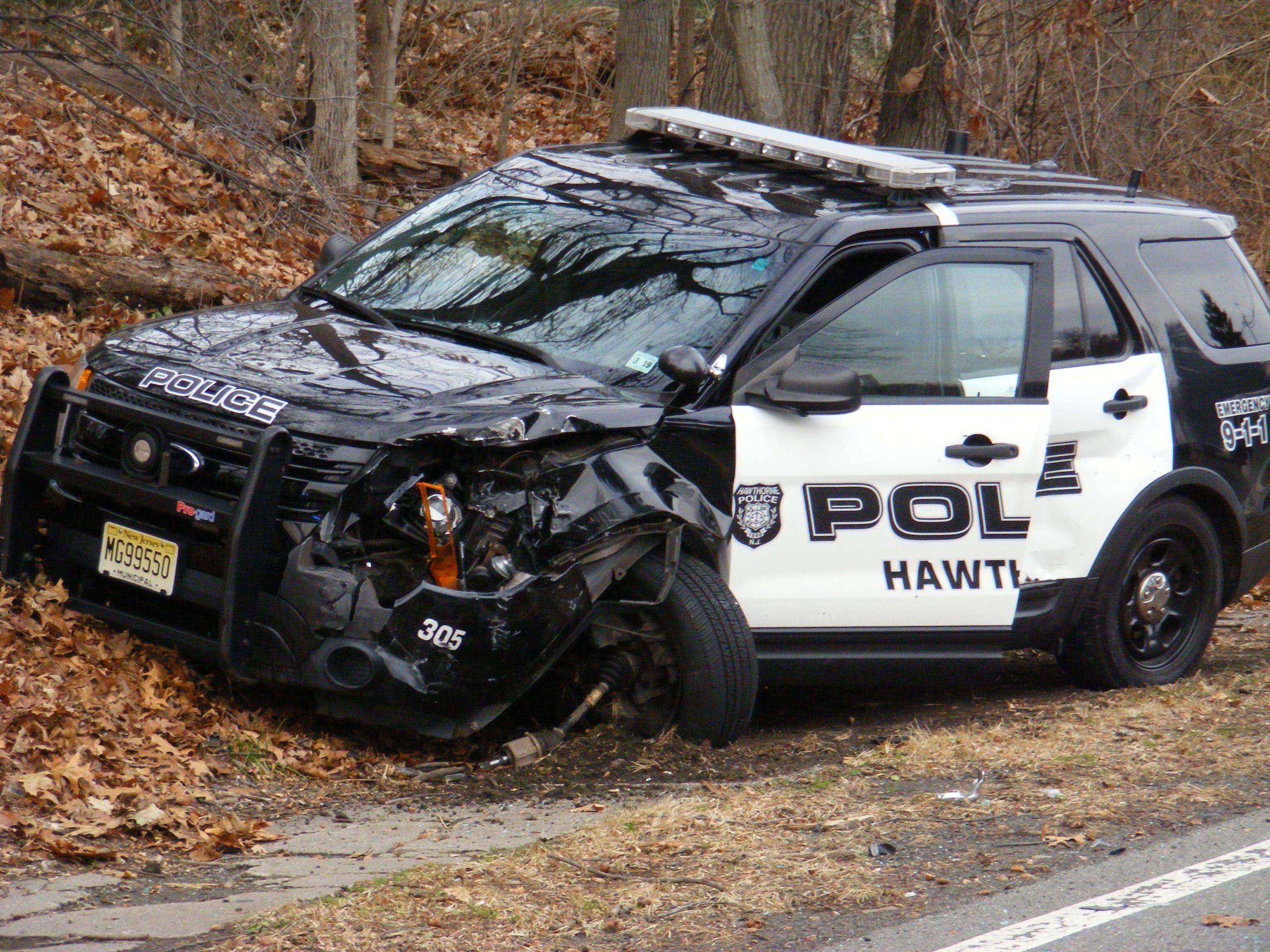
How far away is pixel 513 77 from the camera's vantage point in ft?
51.1

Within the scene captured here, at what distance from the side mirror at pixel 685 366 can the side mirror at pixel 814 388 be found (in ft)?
0.88

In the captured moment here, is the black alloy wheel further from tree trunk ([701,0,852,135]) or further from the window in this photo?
tree trunk ([701,0,852,135])

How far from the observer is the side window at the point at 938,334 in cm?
562

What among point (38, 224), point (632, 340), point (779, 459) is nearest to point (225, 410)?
point (632, 340)

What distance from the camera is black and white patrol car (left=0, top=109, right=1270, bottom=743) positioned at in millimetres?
4805

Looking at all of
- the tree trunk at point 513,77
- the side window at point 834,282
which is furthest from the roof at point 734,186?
the tree trunk at point 513,77

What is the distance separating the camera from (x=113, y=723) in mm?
4871

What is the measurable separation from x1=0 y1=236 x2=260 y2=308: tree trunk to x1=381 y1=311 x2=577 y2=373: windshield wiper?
146 inches

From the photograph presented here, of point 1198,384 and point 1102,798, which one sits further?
point 1198,384

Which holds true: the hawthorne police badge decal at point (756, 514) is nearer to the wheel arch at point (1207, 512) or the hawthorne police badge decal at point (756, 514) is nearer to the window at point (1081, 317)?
the window at point (1081, 317)

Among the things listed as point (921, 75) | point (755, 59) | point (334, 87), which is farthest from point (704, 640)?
point (334, 87)

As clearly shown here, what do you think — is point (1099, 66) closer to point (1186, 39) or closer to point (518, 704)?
point (1186, 39)

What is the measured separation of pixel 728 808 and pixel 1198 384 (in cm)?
314

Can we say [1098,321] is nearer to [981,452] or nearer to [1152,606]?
[981,452]
